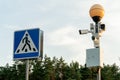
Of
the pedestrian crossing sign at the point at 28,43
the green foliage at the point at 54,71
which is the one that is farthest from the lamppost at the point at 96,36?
the green foliage at the point at 54,71

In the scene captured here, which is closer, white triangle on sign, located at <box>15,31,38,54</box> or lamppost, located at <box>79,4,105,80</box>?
white triangle on sign, located at <box>15,31,38,54</box>

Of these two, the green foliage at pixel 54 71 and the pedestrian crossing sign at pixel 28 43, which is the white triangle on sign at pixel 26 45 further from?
the green foliage at pixel 54 71

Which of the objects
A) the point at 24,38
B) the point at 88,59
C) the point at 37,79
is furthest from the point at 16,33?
the point at 37,79

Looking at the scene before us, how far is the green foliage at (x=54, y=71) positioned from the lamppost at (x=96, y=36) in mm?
77985

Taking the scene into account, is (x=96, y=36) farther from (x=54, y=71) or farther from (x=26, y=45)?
(x=54, y=71)

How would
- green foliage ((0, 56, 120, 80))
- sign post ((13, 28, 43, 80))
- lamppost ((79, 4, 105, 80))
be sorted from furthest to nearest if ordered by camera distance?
green foliage ((0, 56, 120, 80)) < lamppost ((79, 4, 105, 80)) < sign post ((13, 28, 43, 80))

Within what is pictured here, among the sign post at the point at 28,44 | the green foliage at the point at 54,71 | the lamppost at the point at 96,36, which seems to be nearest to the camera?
the sign post at the point at 28,44

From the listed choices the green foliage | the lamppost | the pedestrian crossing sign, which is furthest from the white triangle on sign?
the green foliage

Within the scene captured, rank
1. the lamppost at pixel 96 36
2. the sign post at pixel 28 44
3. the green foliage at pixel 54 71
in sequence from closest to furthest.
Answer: the sign post at pixel 28 44 → the lamppost at pixel 96 36 → the green foliage at pixel 54 71

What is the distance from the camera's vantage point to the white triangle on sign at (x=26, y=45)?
10.3 meters

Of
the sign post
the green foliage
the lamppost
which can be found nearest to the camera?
the sign post

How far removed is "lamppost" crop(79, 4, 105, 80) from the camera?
12.8m

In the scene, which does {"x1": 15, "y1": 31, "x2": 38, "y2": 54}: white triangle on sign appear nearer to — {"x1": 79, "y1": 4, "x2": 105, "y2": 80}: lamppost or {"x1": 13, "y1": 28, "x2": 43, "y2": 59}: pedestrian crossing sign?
{"x1": 13, "y1": 28, "x2": 43, "y2": 59}: pedestrian crossing sign

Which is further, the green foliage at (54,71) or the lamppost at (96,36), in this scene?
the green foliage at (54,71)
